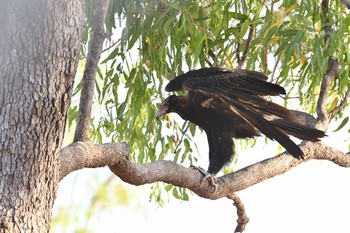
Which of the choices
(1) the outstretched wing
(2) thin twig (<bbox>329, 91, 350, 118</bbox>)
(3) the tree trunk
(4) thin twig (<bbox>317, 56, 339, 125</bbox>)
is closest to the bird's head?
(1) the outstretched wing

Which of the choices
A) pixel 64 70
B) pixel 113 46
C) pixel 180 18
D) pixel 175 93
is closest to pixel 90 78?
pixel 64 70

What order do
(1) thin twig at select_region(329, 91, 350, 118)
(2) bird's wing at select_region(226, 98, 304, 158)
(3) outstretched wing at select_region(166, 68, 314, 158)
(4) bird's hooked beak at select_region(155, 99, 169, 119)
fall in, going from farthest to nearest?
1. (1) thin twig at select_region(329, 91, 350, 118)
2. (4) bird's hooked beak at select_region(155, 99, 169, 119)
3. (3) outstretched wing at select_region(166, 68, 314, 158)
4. (2) bird's wing at select_region(226, 98, 304, 158)

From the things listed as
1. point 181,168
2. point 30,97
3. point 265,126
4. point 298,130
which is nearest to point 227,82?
point 265,126

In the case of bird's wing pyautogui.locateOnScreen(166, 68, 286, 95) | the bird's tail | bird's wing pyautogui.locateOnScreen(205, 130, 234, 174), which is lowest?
the bird's tail

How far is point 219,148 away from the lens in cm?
397

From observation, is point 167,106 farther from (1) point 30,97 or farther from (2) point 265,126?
(1) point 30,97

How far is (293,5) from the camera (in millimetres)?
3596

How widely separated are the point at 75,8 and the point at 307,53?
171 cm

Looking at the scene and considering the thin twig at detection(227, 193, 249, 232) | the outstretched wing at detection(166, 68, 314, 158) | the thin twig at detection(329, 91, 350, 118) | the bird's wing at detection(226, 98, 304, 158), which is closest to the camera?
the bird's wing at detection(226, 98, 304, 158)

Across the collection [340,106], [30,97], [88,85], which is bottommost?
[30,97]

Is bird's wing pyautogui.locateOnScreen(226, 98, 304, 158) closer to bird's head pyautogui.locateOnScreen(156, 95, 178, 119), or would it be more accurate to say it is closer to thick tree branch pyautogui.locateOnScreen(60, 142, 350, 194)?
thick tree branch pyautogui.locateOnScreen(60, 142, 350, 194)

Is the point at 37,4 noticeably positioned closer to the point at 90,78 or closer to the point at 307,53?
the point at 90,78

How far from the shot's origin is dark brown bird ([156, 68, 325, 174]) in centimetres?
335

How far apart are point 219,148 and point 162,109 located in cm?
32
